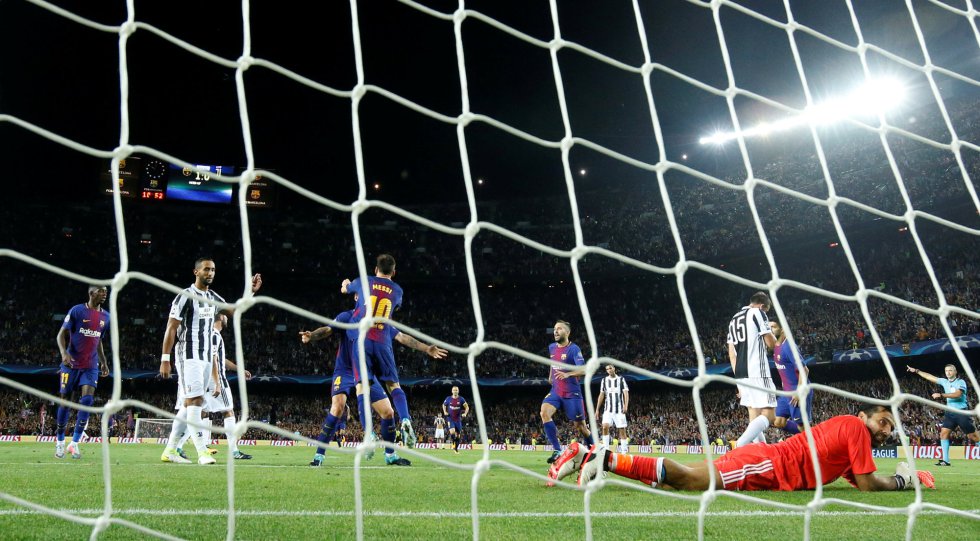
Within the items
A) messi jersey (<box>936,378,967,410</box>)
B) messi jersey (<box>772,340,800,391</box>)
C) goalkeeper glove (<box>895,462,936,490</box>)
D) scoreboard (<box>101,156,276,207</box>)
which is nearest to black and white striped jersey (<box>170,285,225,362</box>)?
goalkeeper glove (<box>895,462,936,490</box>)

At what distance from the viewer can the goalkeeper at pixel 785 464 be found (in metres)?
4.21

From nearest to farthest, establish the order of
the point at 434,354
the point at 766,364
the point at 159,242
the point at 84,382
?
the point at 434,354, the point at 766,364, the point at 84,382, the point at 159,242

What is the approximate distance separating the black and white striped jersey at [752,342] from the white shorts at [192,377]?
203 inches

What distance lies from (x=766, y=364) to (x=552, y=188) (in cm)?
2542

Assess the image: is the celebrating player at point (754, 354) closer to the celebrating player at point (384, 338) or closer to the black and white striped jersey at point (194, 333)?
the celebrating player at point (384, 338)

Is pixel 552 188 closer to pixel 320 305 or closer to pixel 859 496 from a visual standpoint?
pixel 320 305

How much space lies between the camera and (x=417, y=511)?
328cm

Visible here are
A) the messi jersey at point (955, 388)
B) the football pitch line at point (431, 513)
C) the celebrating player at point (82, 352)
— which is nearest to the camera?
the football pitch line at point (431, 513)

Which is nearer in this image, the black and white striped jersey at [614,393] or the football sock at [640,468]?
the football sock at [640,468]

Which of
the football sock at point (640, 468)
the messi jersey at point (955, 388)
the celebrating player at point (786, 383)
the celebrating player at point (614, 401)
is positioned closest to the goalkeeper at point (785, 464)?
the football sock at point (640, 468)

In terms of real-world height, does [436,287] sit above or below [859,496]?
above

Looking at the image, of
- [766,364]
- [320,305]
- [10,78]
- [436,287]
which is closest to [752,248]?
[436,287]

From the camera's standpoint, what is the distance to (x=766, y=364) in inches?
283

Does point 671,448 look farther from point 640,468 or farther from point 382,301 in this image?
point 640,468
